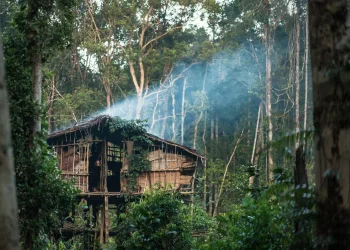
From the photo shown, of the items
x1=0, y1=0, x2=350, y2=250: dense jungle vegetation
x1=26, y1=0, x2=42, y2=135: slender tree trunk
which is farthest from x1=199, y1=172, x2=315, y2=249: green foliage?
x1=26, y1=0, x2=42, y2=135: slender tree trunk

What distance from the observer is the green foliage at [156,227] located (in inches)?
301

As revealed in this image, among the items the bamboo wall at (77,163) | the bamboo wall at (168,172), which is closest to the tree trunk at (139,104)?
the bamboo wall at (168,172)

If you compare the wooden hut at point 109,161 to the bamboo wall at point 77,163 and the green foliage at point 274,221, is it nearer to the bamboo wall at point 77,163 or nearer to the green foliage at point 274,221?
the bamboo wall at point 77,163

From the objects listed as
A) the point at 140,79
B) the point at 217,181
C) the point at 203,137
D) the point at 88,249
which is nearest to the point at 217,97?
the point at 203,137

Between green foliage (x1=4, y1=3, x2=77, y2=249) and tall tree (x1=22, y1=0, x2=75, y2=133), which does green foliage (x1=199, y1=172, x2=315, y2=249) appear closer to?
green foliage (x1=4, y1=3, x2=77, y2=249)

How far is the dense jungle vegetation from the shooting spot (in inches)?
128

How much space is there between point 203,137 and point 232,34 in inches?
243

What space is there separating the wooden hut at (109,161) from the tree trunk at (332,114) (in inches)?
626

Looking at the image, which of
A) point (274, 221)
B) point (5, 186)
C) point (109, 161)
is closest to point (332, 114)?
point (274, 221)

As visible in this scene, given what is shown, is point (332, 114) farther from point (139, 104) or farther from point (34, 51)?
point (139, 104)

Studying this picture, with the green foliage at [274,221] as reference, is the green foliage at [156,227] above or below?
below

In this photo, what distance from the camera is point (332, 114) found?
3.21 meters

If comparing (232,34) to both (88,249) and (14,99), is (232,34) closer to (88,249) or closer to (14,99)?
(88,249)

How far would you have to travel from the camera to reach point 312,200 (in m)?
3.47
